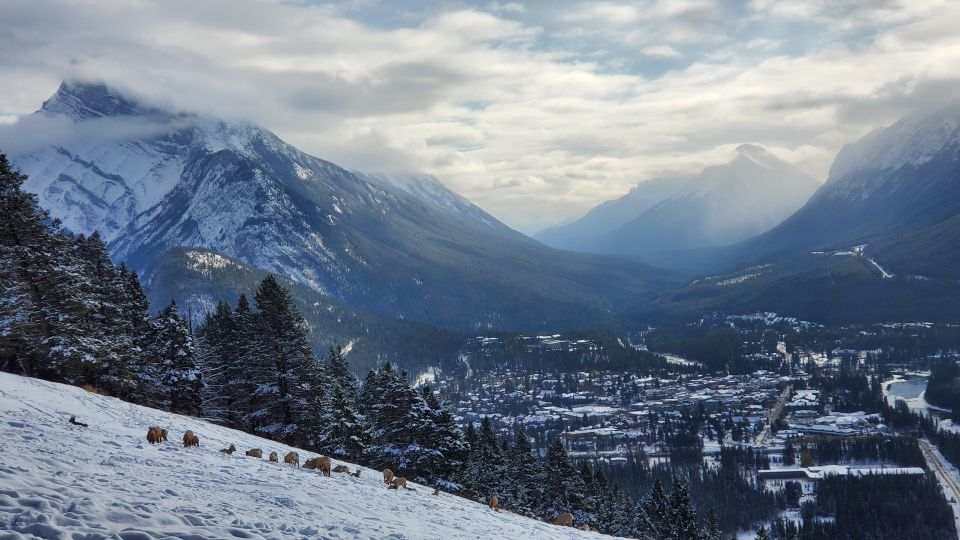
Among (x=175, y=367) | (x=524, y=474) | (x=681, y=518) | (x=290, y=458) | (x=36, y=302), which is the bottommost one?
(x=681, y=518)

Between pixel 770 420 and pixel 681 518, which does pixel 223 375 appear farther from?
pixel 770 420

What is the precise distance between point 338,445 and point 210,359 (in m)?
14.1

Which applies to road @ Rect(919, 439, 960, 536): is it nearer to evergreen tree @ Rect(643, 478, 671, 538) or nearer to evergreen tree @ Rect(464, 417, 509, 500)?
evergreen tree @ Rect(643, 478, 671, 538)

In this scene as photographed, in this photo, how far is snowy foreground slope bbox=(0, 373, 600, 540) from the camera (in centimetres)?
1656

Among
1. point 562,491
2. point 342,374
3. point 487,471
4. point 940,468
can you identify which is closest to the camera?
point 487,471

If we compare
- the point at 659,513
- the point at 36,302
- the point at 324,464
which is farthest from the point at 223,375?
the point at 659,513

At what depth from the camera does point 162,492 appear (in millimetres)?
20062

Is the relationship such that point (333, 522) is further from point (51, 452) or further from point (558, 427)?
point (558, 427)

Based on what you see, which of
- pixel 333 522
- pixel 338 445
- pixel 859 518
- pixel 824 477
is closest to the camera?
pixel 333 522

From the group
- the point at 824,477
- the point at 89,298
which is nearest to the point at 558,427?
Answer: the point at 824,477

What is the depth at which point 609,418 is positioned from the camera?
652 feet

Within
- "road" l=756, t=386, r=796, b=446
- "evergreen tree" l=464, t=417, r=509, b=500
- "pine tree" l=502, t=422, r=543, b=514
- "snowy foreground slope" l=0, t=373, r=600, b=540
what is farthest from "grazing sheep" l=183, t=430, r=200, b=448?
"road" l=756, t=386, r=796, b=446

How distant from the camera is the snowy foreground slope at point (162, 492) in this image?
16.6 metres

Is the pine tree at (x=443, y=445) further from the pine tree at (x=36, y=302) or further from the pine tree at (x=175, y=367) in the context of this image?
the pine tree at (x=36, y=302)
